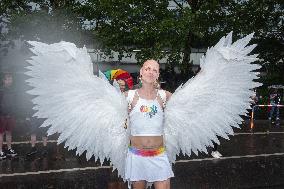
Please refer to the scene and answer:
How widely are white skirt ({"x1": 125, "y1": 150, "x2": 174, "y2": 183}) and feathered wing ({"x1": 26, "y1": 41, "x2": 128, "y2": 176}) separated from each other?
0.30 m

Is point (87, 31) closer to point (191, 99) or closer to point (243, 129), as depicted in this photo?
point (243, 129)

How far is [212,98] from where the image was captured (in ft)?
15.5

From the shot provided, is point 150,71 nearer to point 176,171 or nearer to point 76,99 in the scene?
point 76,99

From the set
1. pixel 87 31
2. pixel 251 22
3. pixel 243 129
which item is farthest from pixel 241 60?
pixel 251 22

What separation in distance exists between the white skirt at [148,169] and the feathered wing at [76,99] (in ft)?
0.98

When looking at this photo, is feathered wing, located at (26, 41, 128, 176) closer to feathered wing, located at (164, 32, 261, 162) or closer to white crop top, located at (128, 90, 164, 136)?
white crop top, located at (128, 90, 164, 136)

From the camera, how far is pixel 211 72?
15.2 ft

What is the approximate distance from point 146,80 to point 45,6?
15.3m

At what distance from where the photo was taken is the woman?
4.61 metres

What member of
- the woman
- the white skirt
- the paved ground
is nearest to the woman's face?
the woman

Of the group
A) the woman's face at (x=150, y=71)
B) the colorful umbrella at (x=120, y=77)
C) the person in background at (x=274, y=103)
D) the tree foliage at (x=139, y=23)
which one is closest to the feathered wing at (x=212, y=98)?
the woman's face at (x=150, y=71)

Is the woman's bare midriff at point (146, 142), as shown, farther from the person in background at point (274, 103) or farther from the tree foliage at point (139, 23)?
the person in background at point (274, 103)

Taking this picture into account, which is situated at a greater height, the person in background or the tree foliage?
the tree foliage

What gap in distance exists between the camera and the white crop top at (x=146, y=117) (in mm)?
4605
